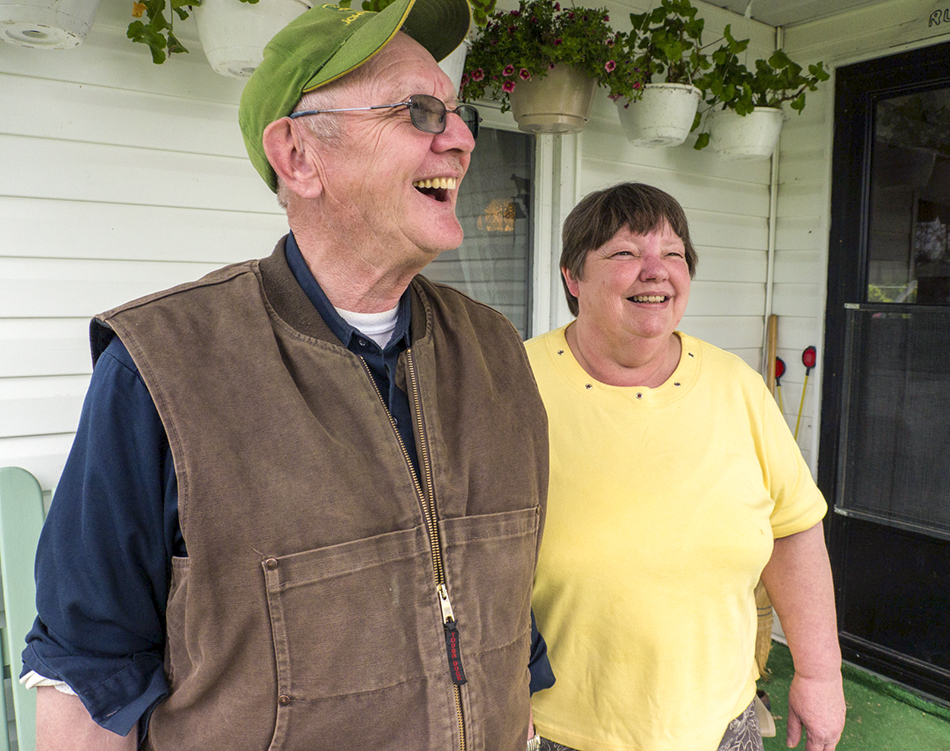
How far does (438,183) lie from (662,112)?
1.85 metres

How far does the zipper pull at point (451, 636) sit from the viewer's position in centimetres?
94

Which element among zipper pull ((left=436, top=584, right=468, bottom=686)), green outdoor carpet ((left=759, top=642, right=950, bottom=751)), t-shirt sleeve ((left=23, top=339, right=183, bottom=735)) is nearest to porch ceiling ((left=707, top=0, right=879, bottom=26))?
green outdoor carpet ((left=759, top=642, right=950, bottom=751))

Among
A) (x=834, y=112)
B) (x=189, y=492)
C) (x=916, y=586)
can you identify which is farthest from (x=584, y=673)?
(x=834, y=112)

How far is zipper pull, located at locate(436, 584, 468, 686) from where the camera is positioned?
3.07ft

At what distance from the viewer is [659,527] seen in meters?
1.36

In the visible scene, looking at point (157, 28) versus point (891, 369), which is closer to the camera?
point (157, 28)

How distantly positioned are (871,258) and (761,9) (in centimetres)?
116

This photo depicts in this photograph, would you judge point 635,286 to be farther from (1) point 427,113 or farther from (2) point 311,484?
(2) point 311,484

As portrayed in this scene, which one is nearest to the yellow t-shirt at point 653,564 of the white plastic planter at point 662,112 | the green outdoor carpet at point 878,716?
the white plastic planter at point 662,112

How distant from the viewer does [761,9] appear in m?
3.13

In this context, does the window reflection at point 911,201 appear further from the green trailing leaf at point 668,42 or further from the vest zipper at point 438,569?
the vest zipper at point 438,569

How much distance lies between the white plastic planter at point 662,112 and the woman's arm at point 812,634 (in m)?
1.61

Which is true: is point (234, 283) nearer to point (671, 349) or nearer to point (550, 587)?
point (550, 587)

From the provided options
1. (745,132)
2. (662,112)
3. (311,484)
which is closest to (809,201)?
(745,132)
